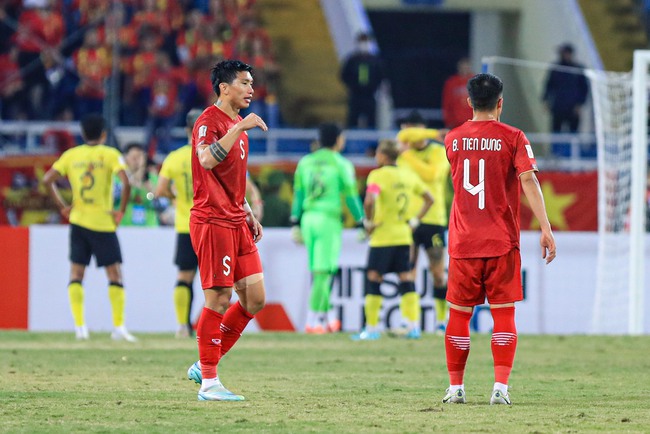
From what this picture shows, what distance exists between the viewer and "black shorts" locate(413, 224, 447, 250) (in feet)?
51.8

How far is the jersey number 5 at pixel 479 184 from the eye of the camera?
8.72 metres

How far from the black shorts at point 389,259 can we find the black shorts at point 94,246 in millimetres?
2697

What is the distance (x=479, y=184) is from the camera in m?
8.75

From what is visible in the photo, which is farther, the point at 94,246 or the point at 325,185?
the point at 325,185

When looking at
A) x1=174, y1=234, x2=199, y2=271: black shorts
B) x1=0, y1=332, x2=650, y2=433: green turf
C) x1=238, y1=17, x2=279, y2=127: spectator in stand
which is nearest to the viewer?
x1=0, y1=332, x2=650, y2=433: green turf

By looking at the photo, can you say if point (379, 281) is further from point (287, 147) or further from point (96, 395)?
point (287, 147)

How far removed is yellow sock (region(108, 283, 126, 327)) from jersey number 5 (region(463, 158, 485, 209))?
683 cm

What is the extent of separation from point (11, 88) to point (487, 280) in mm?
14727

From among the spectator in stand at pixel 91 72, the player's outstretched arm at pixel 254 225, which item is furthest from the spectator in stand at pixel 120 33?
the player's outstretched arm at pixel 254 225

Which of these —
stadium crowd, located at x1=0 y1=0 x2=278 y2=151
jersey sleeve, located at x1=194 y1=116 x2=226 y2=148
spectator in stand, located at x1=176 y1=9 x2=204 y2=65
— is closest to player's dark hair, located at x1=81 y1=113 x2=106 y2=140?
jersey sleeve, located at x1=194 y1=116 x2=226 y2=148

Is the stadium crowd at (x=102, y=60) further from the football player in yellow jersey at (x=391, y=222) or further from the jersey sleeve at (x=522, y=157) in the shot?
the jersey sleeve at (x=522, y=157)

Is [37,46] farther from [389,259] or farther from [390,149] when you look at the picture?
[389,259]

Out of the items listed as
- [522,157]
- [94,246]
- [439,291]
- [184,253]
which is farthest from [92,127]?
[522,157]

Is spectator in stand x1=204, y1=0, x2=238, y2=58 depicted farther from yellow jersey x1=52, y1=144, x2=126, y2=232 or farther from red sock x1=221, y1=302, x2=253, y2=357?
red sock x1=221, y1=302, x2=253, y2=357
